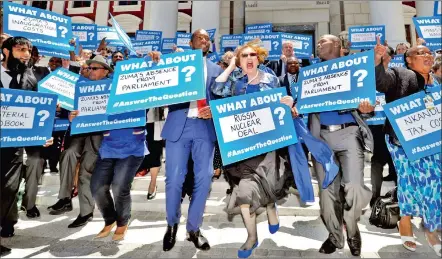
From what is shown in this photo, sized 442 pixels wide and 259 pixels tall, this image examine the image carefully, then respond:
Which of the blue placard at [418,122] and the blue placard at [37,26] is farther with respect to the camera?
the blue placard at [37,26]

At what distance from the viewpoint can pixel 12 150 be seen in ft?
11.1

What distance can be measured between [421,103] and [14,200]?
14.2ft

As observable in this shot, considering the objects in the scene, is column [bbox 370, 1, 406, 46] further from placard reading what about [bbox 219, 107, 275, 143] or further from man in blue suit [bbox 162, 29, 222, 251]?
man in blue suit [bbox 162, 29, 222, 251]

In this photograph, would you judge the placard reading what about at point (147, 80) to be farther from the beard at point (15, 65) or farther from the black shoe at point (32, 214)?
the black shoe at point (32, 214)

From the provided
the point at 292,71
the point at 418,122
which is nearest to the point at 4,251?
the point at 418,122

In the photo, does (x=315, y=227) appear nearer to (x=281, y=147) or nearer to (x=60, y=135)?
(x=281, y=147)

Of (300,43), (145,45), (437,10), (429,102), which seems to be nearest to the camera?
(429,102)

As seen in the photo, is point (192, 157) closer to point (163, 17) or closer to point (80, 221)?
point (80, 221)

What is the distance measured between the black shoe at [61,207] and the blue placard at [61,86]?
4.69ft

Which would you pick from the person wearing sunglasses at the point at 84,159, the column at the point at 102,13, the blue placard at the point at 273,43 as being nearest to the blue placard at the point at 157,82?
the person wearing sunglasses at the point at 84,159

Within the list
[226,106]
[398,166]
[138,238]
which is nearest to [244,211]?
[226,106]

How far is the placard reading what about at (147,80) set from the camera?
307cm

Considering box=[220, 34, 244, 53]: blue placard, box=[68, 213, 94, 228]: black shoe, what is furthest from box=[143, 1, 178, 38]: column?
box=[68, 213, 94, 228]: black shoe

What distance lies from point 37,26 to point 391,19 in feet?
35.6
